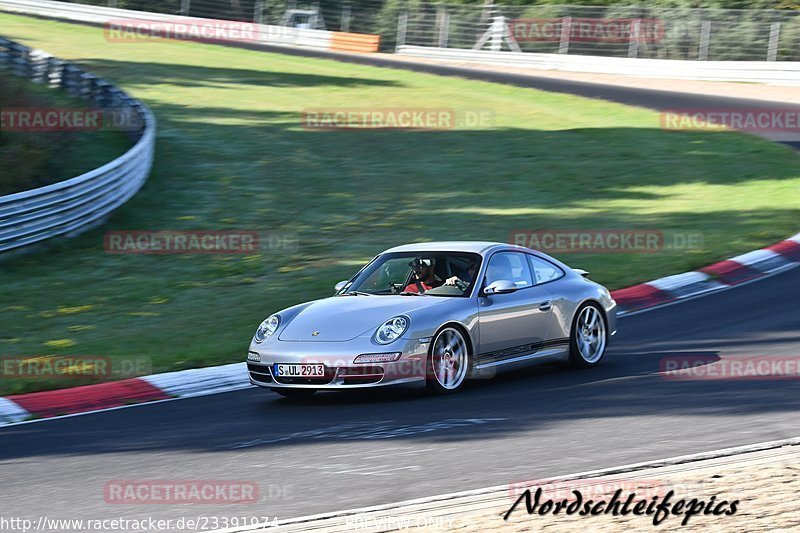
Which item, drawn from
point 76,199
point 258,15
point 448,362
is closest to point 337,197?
point 76,199

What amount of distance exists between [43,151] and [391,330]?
13.4 m

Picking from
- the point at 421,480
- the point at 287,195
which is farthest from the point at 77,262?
the point at 421,480

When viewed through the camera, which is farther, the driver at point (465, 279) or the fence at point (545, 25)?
the fence at point (545, 25)

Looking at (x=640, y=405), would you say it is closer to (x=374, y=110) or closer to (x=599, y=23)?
(x=374, y=110)

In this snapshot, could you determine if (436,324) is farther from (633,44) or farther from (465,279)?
(633,44)

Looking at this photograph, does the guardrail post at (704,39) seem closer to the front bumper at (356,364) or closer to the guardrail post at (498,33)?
the guardrail post at (498,33)

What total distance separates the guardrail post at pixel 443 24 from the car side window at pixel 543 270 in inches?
1496

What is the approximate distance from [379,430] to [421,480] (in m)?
1.51

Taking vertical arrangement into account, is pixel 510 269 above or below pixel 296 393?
above

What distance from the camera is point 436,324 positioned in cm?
966

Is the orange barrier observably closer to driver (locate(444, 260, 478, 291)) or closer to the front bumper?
driver (locate(444, 260, 478, 291))

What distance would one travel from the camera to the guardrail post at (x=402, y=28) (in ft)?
162

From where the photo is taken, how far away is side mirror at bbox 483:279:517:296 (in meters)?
10.2

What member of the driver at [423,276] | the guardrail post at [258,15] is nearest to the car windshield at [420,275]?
the driver at [423,276]
